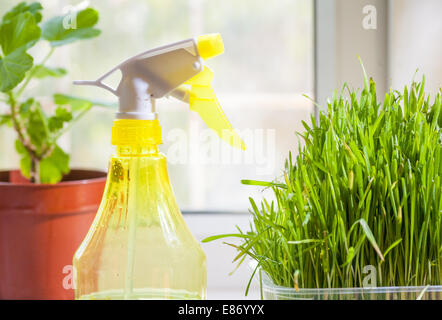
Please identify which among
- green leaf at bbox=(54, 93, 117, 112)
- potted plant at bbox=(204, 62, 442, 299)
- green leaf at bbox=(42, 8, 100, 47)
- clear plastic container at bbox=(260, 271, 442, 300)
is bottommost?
clear plastic container at bbox=(260, 271, 442, 300)

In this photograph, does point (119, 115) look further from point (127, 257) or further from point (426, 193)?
point (426, 193)

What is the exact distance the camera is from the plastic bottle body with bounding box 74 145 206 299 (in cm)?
46

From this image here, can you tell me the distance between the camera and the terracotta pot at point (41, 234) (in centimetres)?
61

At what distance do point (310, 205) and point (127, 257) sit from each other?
6.9 inches

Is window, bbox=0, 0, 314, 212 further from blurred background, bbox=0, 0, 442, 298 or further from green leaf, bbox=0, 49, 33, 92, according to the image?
green leaf, bbox=0, 49, 33, 92

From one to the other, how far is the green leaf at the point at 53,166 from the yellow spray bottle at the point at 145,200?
23 cm

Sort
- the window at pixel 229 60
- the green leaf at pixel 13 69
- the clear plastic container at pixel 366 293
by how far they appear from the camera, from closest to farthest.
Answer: the clear plastic container at pixel 366 293
the green leaf at pixel 13 69
the window at pixel 229 60

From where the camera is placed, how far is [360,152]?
40cm

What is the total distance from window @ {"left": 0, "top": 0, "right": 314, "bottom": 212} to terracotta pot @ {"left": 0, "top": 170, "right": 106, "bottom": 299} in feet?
1.11

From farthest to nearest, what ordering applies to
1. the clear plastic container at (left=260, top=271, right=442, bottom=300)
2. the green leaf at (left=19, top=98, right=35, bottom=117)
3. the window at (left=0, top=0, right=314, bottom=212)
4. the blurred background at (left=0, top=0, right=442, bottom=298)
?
1. the window at (left=0, top=0, right=314, bottom=212)
2. the blurred background at (left=0, top=0, right=442, bottom=298)
3. the green leaf at (left=19, top=98, right=35, bottom=117)
4. the clear plastic container at (left=260, top=271, right=442, bottom=300)

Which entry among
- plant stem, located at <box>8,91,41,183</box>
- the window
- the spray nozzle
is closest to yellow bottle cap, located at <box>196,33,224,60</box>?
the spray nozzle

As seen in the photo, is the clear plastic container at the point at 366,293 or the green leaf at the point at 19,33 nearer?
the clear plastic container at the point at 366,293

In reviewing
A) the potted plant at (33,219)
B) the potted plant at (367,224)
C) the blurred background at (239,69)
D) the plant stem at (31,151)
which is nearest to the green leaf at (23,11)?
the potted plant at (33,219)

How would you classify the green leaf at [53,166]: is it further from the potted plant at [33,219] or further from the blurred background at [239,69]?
the blurred background at [239,69]
